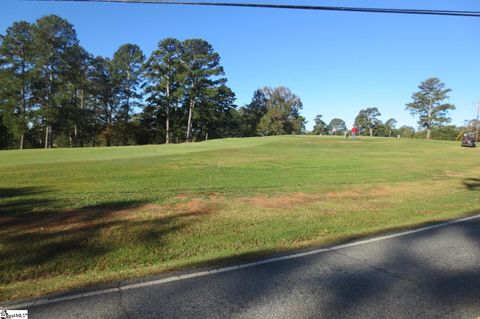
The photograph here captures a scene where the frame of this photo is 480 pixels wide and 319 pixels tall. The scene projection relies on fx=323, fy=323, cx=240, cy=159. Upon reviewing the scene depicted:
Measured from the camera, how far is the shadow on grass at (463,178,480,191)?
493 inches

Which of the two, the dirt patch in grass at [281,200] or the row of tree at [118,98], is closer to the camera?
the dirt patch in grass at [281,200]

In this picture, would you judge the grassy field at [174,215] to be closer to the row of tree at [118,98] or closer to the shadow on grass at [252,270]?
the shadow on grass at [252,270]

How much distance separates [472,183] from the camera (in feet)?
44.4

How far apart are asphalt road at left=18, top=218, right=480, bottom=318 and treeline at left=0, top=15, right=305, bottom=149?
46656 mm

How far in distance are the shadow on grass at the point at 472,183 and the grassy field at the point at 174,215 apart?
0.10 m

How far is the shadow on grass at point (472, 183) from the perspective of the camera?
12.5 metres

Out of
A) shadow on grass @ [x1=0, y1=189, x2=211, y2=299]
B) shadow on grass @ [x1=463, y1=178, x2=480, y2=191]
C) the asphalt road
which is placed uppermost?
shadow on grass @ [x1=463, y1=178, x2=480, y2=191]

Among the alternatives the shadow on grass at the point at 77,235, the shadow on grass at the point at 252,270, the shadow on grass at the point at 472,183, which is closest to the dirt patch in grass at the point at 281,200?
the shadow on grass at the point at 77,235

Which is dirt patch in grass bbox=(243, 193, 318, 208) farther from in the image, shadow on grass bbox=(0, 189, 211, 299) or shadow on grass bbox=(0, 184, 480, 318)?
shadow on grass bbox=(0, 184, 480, 318)

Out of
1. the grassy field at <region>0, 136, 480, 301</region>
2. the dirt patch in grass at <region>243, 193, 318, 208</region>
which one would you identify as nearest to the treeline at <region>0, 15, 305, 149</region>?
the grassy field at <region>0, 136, 480, 301</region>

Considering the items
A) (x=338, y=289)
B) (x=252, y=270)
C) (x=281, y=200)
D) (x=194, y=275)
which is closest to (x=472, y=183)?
(x=281, y=200)

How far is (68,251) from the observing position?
5.26m

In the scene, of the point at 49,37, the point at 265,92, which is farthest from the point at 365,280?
the point at 265,92

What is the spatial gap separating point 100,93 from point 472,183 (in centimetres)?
5550
